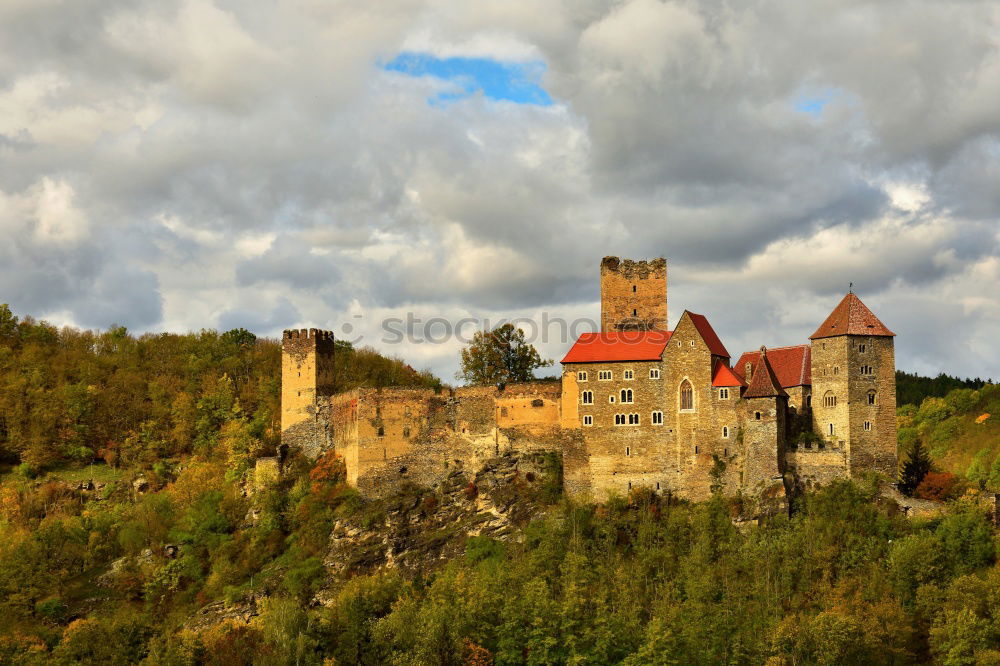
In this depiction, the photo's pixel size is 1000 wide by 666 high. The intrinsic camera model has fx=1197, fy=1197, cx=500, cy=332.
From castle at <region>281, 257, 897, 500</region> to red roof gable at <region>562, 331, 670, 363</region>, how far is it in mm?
95

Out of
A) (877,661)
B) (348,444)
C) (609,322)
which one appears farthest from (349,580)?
(877,661)

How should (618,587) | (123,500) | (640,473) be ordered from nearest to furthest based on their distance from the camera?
(618,587) → (640,473) → (123,500)

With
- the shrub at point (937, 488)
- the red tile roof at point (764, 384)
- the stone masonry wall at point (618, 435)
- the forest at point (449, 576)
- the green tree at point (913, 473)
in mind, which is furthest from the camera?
the stone masonry wall at point (618, 435)

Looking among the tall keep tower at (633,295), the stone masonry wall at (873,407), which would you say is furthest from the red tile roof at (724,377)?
the tall keep tower at (633,295)

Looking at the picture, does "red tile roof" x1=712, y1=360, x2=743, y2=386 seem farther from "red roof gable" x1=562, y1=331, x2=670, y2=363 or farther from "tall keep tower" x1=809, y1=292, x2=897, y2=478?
"tall keep tower" x1=809, y1=292, x2=897, y2=478

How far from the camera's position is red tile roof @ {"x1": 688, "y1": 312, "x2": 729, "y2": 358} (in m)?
62.2

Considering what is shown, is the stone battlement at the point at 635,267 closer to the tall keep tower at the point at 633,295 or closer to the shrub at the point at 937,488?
the tall keep tower at the point at 633,295

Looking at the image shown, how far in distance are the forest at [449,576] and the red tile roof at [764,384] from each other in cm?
532

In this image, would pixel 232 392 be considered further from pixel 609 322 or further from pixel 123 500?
pixel 609 322

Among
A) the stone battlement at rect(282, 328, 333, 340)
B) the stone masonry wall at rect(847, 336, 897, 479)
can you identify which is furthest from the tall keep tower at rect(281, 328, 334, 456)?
the stone masonry wall at rect(847, 336, 897, 479)

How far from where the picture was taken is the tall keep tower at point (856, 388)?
5888 cm

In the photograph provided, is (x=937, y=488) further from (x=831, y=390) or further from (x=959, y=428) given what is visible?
(x=959, y=428)

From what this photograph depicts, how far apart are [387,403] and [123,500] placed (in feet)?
73.1

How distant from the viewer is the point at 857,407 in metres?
59.2
